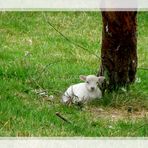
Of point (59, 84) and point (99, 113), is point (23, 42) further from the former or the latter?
point (99, 113)

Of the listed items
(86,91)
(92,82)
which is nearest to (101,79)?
(92,82)

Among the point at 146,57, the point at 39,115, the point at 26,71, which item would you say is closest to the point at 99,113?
the point at 39,115

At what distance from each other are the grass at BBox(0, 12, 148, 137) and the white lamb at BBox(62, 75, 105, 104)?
111 mm

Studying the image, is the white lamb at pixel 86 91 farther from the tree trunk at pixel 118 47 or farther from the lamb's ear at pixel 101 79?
the tree trunk at pixel 118 47

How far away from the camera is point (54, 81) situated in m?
9.24

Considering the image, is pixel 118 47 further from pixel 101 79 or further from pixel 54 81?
pixel 54 81

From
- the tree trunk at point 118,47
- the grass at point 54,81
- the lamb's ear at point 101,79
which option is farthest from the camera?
the tree trunk at point 118,47

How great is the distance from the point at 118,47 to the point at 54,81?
3.58 ft

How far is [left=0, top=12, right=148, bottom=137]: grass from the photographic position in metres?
7.21

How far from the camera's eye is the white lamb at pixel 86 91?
826 centimetres

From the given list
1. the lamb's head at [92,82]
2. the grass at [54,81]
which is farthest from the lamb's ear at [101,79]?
the grass at [54,81]

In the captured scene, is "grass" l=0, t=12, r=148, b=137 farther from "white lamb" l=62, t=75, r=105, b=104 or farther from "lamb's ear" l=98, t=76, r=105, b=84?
"lamb's ear" l=98, t=76, r=105, b=84

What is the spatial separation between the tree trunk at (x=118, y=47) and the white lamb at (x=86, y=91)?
0.37 metres
